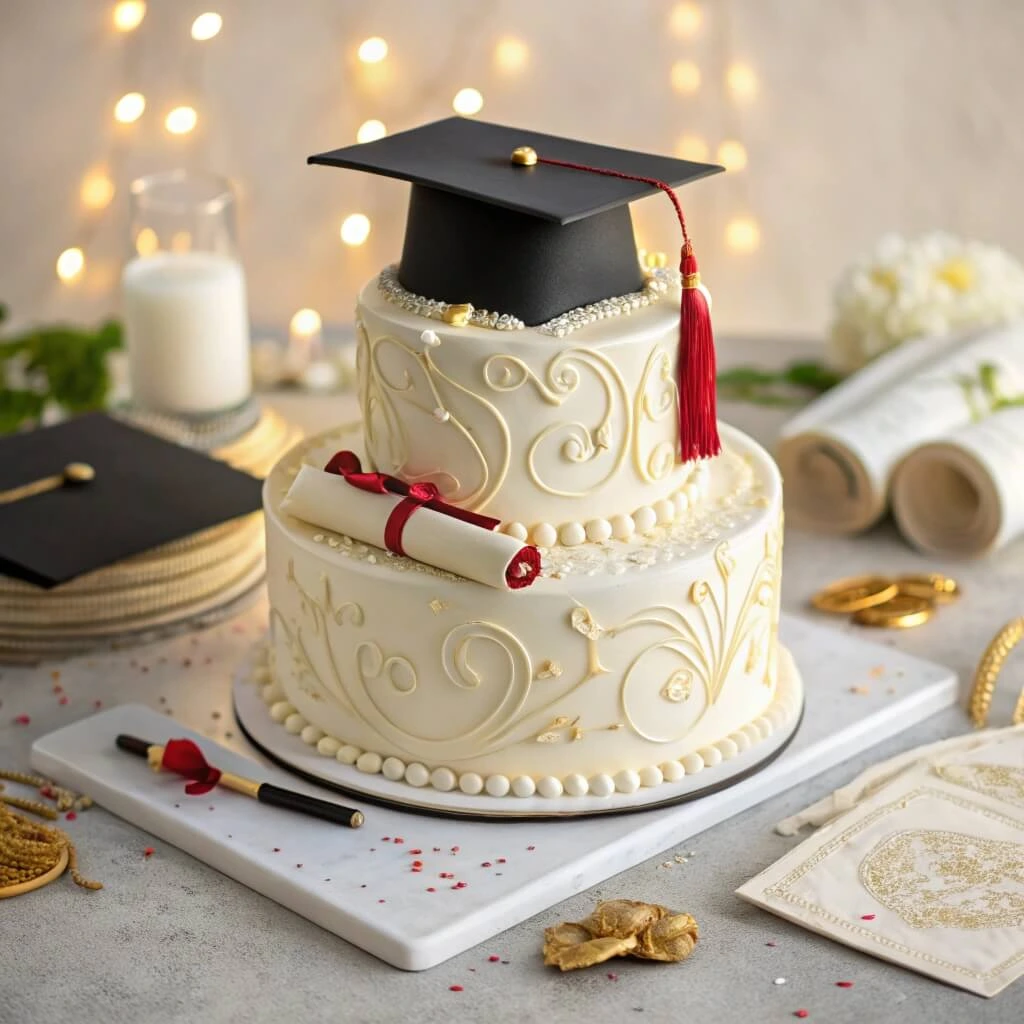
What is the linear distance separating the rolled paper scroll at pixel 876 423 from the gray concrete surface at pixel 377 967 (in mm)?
867

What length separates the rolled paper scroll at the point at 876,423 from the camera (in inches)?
106

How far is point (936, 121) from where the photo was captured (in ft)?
12.6

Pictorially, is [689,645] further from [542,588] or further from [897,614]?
[897,614]

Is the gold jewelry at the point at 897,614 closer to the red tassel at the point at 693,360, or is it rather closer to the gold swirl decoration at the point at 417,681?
the red tassel at the point at 693,360

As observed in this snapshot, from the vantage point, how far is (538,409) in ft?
6.06

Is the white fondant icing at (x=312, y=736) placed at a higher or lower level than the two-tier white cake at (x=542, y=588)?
lower

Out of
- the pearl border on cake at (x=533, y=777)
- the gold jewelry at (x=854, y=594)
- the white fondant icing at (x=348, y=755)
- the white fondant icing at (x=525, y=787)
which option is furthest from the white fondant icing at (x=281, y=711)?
the gold jewelry at (x=854, y=594)

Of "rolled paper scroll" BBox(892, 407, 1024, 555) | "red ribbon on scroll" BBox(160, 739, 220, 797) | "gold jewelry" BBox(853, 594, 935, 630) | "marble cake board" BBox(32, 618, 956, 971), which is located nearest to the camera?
"marble cake board" BBox(32, 618, 956, 971)

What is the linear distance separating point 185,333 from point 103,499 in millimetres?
512

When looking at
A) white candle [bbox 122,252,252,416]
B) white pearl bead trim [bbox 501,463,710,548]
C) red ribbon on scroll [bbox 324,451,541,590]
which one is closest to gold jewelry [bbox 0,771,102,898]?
red ribbon on scroll [bbox 324,451,541,590]

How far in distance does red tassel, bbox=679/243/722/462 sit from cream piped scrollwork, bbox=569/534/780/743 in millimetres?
135

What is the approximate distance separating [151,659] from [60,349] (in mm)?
959

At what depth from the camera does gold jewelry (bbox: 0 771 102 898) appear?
181 cm

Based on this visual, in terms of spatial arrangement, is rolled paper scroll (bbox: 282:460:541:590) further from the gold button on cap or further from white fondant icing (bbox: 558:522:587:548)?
the gold button on cap
